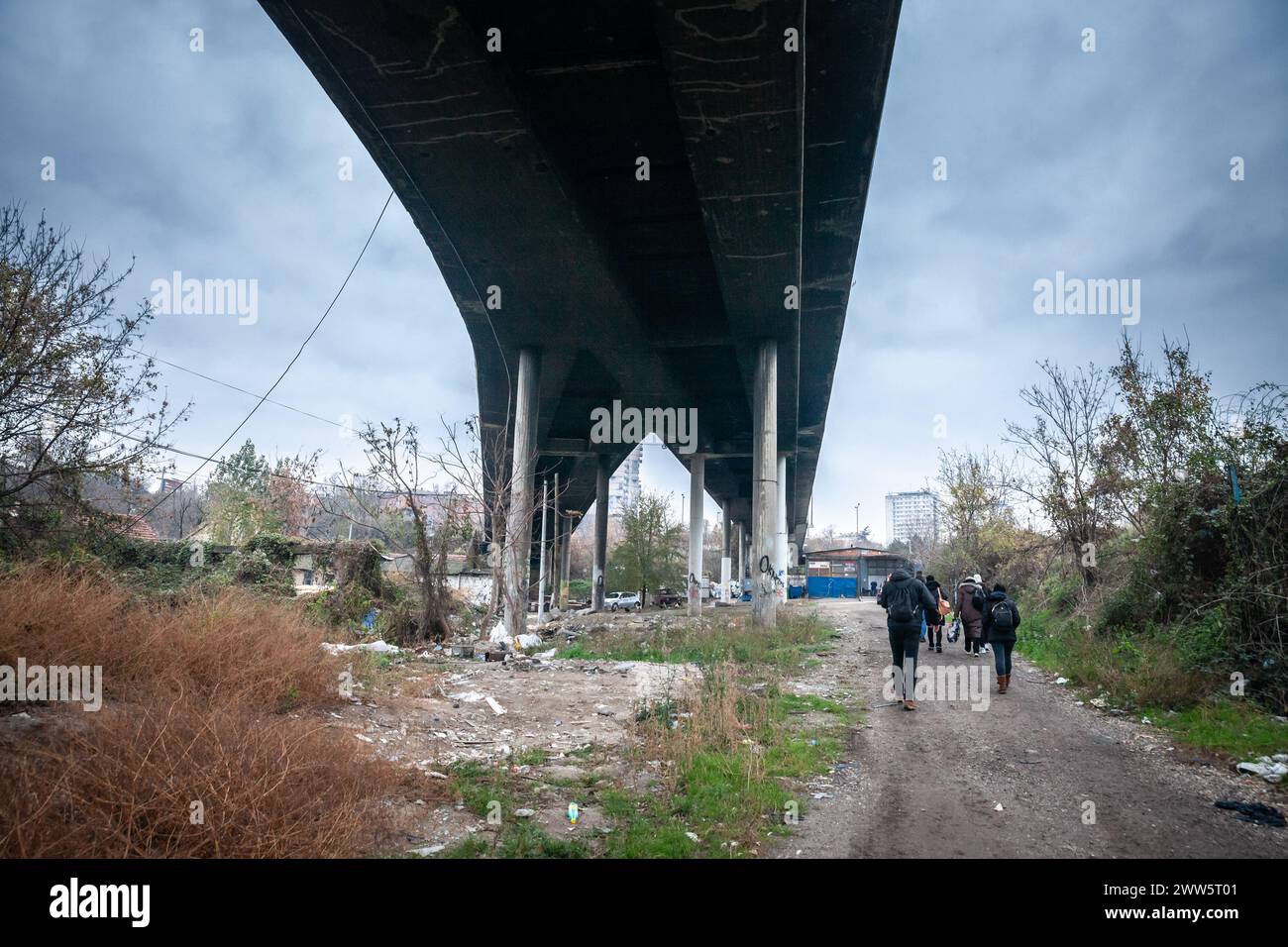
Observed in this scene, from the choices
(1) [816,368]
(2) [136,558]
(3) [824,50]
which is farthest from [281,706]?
(1) [816,368]

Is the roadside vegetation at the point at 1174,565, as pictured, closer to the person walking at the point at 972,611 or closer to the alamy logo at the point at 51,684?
the person walking at the point at 972,611

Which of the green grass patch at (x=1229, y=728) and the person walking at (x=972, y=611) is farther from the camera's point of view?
the person walking at (x=972, y=611)

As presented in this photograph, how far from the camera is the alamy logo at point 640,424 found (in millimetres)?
27422

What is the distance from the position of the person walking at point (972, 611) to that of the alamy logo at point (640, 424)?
15.6m

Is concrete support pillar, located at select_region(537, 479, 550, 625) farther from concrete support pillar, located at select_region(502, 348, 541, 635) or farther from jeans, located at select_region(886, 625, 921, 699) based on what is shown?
jeans, located at select_region(886, 625, 921, 699)

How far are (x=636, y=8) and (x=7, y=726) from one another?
11.3 metres

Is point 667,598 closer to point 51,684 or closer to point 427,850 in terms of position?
point 51,684

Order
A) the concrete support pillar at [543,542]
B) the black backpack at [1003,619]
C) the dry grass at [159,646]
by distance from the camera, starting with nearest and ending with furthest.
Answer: the dry grass at [159,646], the black backpack at [1003,619], the concrete support pillar at [543,542]

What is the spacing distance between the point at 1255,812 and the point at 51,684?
A: 29.8 ft

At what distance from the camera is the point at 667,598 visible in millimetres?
32969

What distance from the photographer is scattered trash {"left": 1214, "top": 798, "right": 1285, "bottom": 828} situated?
4.28 meters

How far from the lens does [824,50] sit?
10.2 metres
